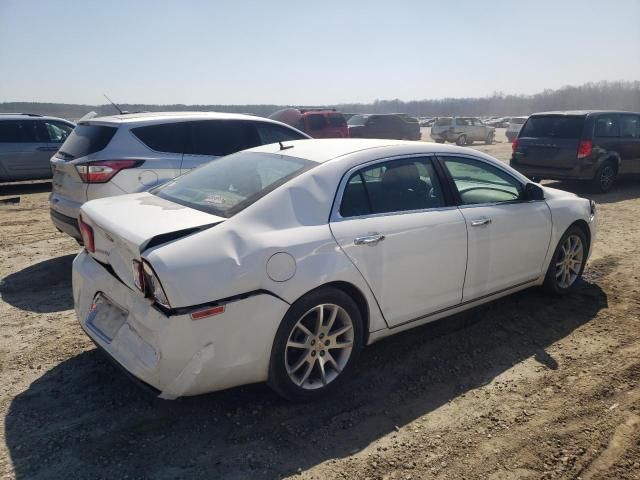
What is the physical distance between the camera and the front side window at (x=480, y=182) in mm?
3791

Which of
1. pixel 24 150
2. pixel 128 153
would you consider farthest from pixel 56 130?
pixel 128 153

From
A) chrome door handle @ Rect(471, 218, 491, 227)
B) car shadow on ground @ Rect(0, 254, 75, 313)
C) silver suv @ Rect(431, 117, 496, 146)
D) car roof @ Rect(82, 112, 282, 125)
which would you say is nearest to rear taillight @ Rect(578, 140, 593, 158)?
car roof @ Rect(82, 112, 282, 125)

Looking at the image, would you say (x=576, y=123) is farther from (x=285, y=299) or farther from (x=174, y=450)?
(x=174, y=450)

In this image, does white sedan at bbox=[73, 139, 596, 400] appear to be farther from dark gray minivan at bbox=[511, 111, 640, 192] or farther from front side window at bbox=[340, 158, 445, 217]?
dark gray minivan at bbox=[511, 111, 640, 192]

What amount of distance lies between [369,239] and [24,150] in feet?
34.6

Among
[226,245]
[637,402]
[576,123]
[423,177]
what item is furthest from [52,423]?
[576,123]

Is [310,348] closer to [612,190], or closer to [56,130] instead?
[612,190]

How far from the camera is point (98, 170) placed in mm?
5145

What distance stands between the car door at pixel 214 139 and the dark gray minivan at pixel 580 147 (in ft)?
22.3

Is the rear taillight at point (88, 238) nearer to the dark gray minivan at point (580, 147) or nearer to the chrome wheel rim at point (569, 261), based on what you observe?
the chrome wheel rim at point (569, 261)

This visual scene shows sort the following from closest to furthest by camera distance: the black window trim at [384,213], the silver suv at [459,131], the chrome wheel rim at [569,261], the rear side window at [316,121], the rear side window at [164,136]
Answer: the black window trim at [384,213] < the chrome wheel rim at [569,261] < the rear side window at [164,136] < the rear side window at [316,121] < the silver suv at [459,131]

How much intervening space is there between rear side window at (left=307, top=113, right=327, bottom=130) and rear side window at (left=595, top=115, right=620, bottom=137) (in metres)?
9.58

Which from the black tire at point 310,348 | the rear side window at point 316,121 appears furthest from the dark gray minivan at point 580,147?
the black tire at point 310,348

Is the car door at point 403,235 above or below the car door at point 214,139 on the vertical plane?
below
